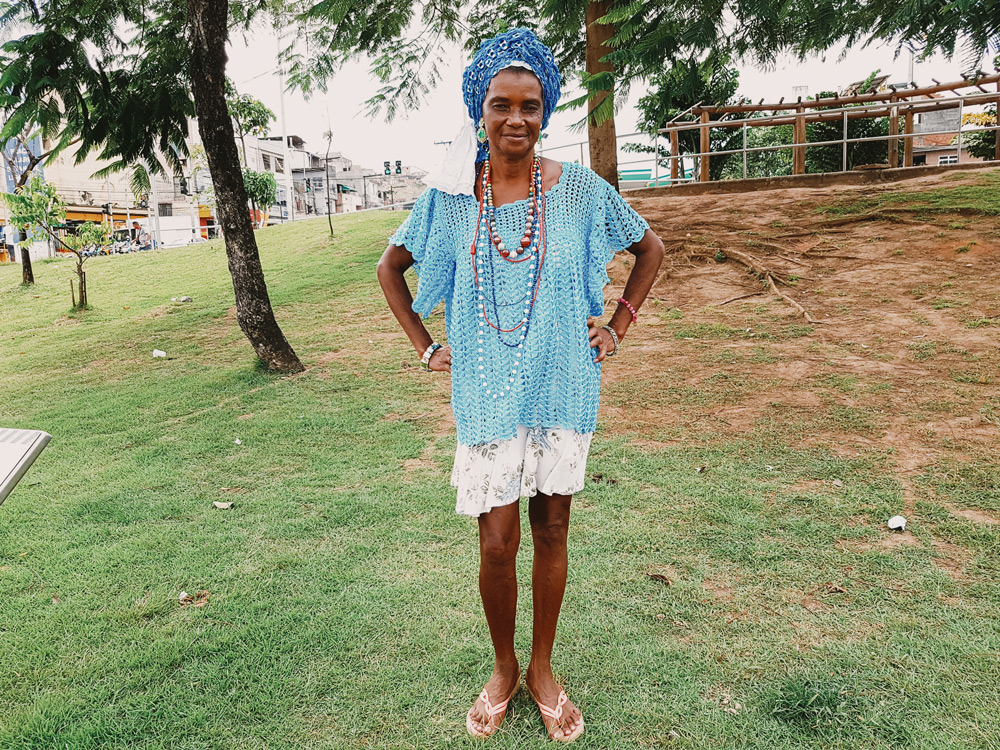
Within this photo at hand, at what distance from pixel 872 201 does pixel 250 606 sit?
410 inches

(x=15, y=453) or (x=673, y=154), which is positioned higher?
(x=673, y=154)

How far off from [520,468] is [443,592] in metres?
1.24

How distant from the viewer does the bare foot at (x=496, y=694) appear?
2.29 m

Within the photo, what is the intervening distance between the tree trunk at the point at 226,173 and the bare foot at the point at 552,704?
576cm

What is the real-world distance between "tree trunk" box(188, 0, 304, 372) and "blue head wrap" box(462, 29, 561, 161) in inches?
216

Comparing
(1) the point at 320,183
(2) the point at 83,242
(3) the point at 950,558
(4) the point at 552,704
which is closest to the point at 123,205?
(1) the point at 320,183

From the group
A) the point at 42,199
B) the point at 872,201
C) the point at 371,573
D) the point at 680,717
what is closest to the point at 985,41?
the point at 680,717

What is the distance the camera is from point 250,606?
3.09 metres

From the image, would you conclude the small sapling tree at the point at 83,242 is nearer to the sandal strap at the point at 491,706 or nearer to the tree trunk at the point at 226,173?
the tree trunk at the point at 226,173

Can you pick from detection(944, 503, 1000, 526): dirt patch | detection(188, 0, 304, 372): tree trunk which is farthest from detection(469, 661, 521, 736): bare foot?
detection(188, 0, 304, 372): tree trunk

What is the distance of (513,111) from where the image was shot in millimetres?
2131

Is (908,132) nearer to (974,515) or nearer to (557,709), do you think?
(974,515)

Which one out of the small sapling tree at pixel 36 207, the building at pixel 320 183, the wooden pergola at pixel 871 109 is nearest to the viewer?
the wooden pergola at pixel 871 109

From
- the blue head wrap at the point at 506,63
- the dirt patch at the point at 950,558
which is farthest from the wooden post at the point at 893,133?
the blue head wrap at the point at 506,63
